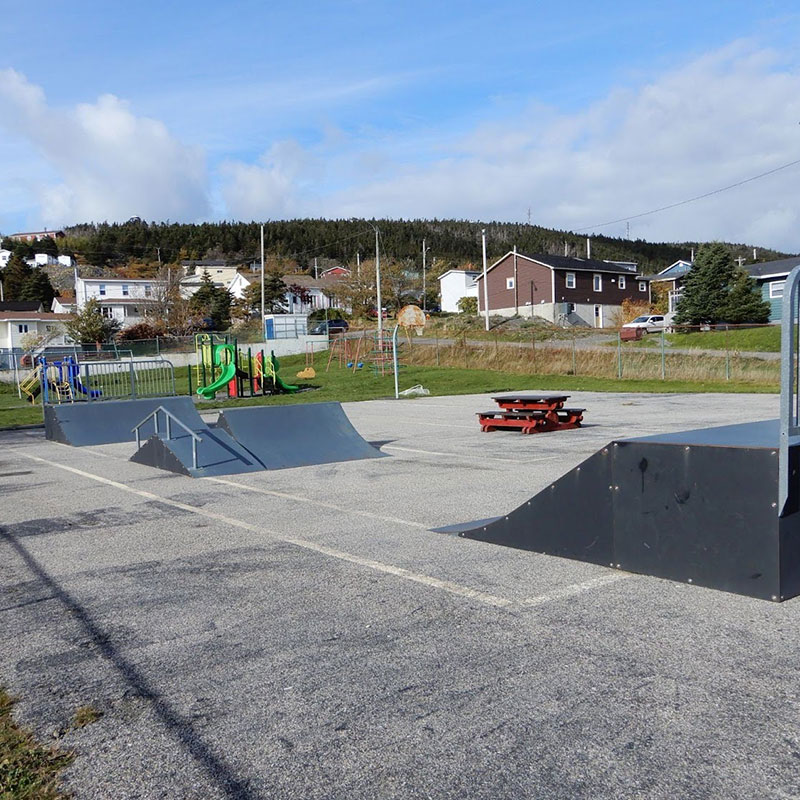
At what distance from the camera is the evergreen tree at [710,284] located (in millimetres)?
50875

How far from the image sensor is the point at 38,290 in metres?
113

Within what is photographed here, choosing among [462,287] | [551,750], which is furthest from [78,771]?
[462,287]

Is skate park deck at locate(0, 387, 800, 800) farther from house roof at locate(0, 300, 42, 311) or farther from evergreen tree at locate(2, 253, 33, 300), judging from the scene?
evergreen tree at locate(2, 253, 33, 300)

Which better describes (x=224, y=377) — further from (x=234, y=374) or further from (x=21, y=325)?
(x=21, y=325)

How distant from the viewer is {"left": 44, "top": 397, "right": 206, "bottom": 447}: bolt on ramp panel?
18.0m

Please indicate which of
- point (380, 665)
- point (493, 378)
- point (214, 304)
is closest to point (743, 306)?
point (493, 378)

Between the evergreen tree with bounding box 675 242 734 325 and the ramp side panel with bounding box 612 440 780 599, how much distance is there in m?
48.0

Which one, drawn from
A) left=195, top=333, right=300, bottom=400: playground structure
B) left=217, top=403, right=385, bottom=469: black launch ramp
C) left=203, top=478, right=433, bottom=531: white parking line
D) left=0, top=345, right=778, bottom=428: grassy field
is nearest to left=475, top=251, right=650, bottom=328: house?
left=0, top=345, right=778, bottom=428: grassy field

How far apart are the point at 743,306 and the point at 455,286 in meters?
58.9

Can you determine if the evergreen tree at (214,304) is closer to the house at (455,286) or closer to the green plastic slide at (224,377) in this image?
the house at (455,286)

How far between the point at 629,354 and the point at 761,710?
36324 mm

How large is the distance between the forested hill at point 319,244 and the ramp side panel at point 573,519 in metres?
150

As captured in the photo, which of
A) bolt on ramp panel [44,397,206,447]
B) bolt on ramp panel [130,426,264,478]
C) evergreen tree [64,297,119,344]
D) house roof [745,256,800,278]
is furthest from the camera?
evergreen tree [64,297,119,344]

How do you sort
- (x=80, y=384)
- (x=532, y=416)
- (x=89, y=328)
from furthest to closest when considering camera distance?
(x=89, y=328) → (x=80, y=384) → (x=532, y=416)
